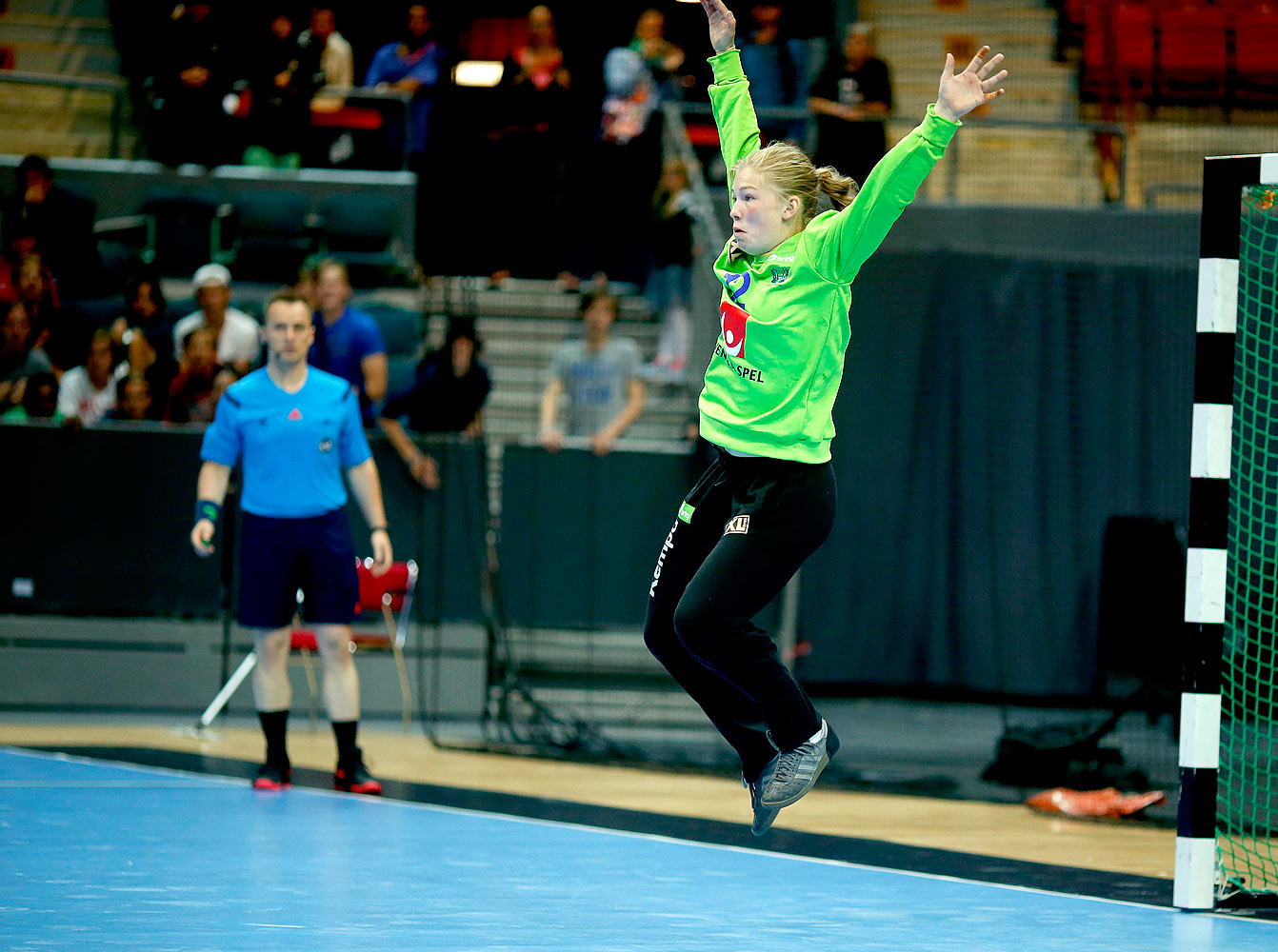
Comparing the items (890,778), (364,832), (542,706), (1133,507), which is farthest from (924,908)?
(542,706)

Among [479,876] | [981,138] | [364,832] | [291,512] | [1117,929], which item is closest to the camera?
[1117,929]

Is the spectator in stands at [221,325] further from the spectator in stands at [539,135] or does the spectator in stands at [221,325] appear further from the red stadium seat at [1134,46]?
the red stadium seat at [1134,46]

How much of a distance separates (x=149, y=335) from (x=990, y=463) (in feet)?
19.2

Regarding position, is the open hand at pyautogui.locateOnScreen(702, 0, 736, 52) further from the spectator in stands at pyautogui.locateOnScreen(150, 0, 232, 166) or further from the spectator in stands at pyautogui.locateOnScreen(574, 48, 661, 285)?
the spectator in stands at pyautogui.locateOnScreen(150, 0, 232, 166)

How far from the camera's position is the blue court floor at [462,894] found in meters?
4.50

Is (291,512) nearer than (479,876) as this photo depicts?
No

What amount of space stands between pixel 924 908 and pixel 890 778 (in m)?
3.56

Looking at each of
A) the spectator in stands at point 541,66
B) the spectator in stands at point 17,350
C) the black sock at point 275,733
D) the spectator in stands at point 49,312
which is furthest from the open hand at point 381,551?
the spectator in stands at point 541,66

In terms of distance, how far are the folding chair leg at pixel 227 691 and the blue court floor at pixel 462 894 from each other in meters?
2.82

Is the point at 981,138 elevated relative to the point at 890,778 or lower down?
elevated

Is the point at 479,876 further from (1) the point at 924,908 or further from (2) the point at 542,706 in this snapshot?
(2) the point at 542,706

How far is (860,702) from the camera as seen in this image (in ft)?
31.1

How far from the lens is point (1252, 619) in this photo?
8.38m

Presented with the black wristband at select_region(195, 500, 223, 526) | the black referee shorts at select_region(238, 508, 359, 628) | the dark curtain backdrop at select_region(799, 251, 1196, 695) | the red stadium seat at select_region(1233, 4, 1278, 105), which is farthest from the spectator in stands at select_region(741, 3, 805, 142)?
the black wristband at select_region(195, 500, 223, 526)
